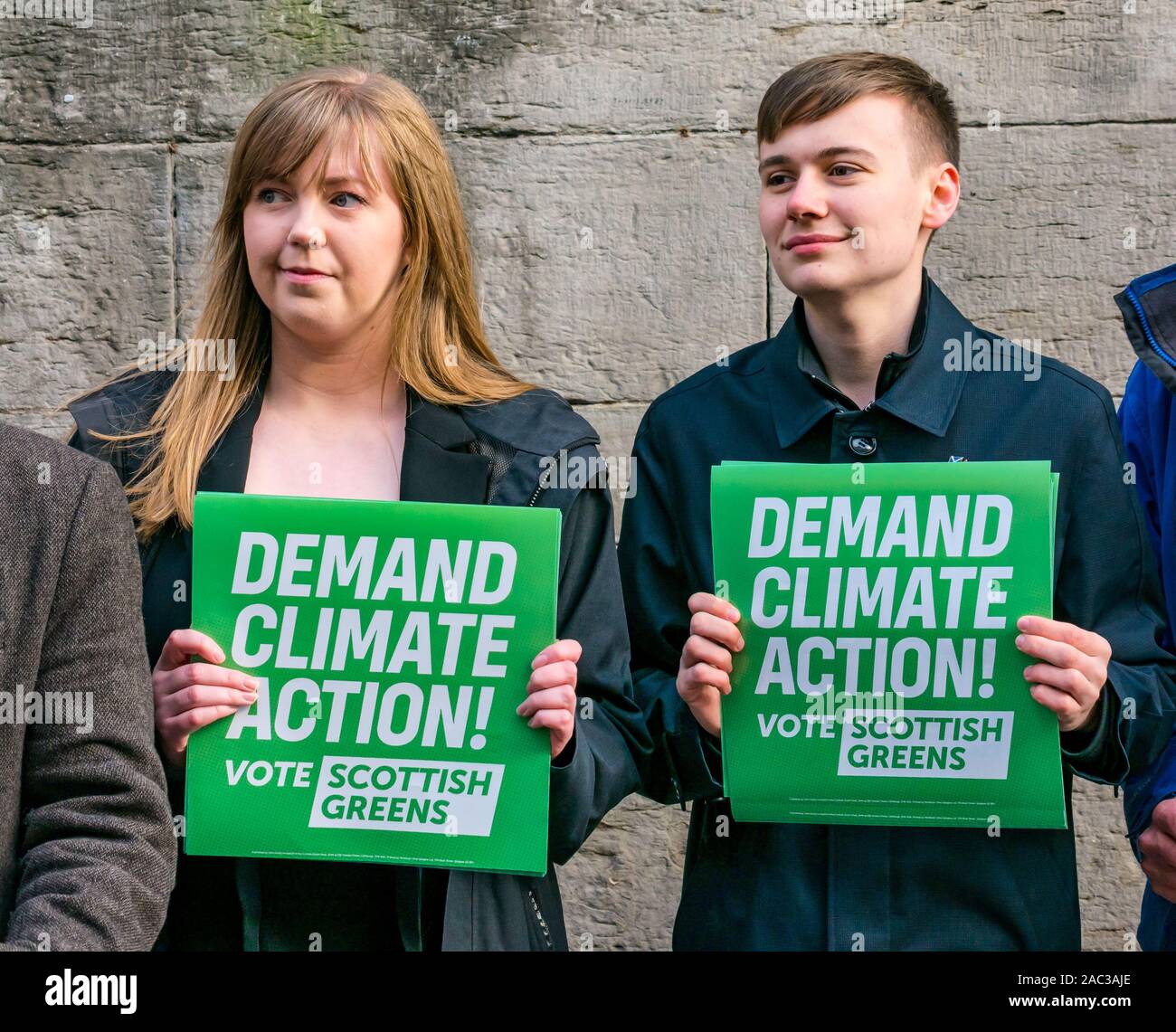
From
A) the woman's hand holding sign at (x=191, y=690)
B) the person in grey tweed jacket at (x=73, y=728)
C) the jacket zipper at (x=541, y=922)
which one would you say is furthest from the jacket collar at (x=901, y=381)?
the person in grey tweed jacket at (x=73, y=728)

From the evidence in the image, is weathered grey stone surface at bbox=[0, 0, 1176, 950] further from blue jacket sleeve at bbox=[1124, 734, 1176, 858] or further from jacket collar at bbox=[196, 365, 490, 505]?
jacket collar at bbox=[196, 365, 490, 505]

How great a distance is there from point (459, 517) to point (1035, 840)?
3.86 feet

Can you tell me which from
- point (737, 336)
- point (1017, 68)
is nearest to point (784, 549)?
point (737, 336)

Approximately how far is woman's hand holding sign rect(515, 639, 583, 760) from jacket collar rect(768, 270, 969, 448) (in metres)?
0.63

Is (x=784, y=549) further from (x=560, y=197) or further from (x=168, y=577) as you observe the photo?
(x=560, y=197)

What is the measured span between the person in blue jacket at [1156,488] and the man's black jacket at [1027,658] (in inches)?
A: 3.8

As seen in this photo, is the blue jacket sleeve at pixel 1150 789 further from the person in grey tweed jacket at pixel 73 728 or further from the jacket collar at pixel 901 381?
the person in grey tweed jacket at pixel 73 728

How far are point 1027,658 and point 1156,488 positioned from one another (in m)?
0.56

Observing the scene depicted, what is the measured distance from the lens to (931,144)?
9.70 ft

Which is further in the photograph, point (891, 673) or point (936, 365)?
point (936, 365)

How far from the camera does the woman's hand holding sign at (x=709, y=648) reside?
8.59 feet

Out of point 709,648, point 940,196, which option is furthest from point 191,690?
point 940,196

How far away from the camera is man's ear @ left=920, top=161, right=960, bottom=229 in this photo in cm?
294
